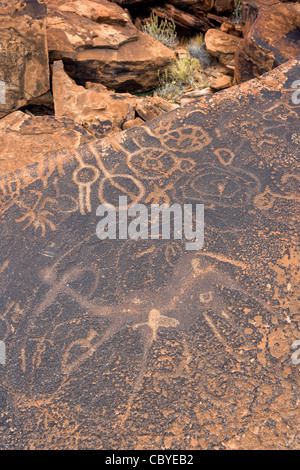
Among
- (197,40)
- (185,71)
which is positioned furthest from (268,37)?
(197,40)

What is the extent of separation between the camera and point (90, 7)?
393 centimetres

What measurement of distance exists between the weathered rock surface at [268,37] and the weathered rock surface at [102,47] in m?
0.96

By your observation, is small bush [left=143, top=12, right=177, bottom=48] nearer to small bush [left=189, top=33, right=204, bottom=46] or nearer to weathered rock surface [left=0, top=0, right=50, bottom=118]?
small bush [left=189, top=33, right=204, bottom=46]

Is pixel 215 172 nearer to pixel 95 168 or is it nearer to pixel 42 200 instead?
pixel 95 168

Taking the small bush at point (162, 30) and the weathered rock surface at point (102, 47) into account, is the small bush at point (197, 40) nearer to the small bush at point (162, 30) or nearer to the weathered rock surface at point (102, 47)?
the small bush at point (162, 30)

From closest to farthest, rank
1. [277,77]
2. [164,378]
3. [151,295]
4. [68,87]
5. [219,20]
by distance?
[164,378]
[151,295]
[277,77]
[68,87]
[219,20]

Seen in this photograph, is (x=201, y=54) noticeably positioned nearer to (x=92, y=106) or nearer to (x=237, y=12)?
(x=237, y=12)

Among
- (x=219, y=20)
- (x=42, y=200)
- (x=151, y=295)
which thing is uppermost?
(x=219, y=20)

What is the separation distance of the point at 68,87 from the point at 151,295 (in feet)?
7.10

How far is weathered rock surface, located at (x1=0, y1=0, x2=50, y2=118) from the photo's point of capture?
10.0 feet

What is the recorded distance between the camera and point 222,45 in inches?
167

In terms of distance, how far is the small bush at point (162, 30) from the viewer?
453 cm

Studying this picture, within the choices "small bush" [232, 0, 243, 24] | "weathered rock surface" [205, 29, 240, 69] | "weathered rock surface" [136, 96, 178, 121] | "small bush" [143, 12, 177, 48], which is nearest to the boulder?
"weathered rock surface" [136, 96, 178, 121]
